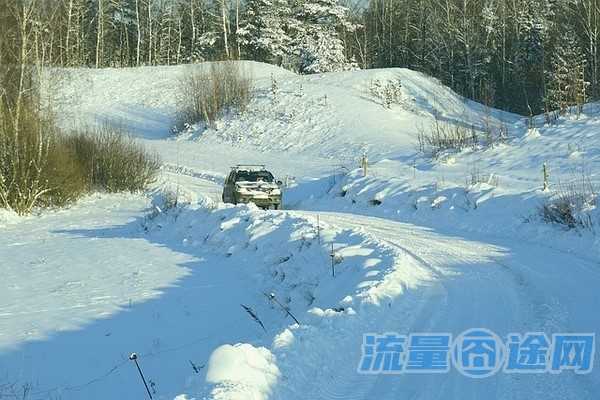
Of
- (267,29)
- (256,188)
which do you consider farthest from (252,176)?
(267,29)

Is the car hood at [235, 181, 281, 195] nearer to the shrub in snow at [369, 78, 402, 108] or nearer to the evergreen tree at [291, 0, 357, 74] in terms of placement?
the shrub in snow at [369, 78, 402, 108]

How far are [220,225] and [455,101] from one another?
36522mm

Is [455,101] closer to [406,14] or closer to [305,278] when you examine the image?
[406,14]

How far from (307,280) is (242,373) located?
243 inches

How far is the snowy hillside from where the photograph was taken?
20.0 feet

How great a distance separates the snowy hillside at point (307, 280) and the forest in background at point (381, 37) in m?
22.3

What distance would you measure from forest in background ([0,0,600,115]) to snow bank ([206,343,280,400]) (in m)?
39.2

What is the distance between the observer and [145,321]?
1053 cm

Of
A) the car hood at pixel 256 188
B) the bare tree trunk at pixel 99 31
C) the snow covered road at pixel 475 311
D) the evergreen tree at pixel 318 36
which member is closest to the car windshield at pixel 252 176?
the car hood at pixel 256 188

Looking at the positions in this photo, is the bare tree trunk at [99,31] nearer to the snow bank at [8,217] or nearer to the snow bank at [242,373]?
the snow bank at [8,217]

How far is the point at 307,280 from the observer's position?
1172 centimetres

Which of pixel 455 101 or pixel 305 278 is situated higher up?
pixel 455 101

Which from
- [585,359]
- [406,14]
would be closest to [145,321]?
[585,359]

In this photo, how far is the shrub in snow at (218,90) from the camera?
45.4 meters
